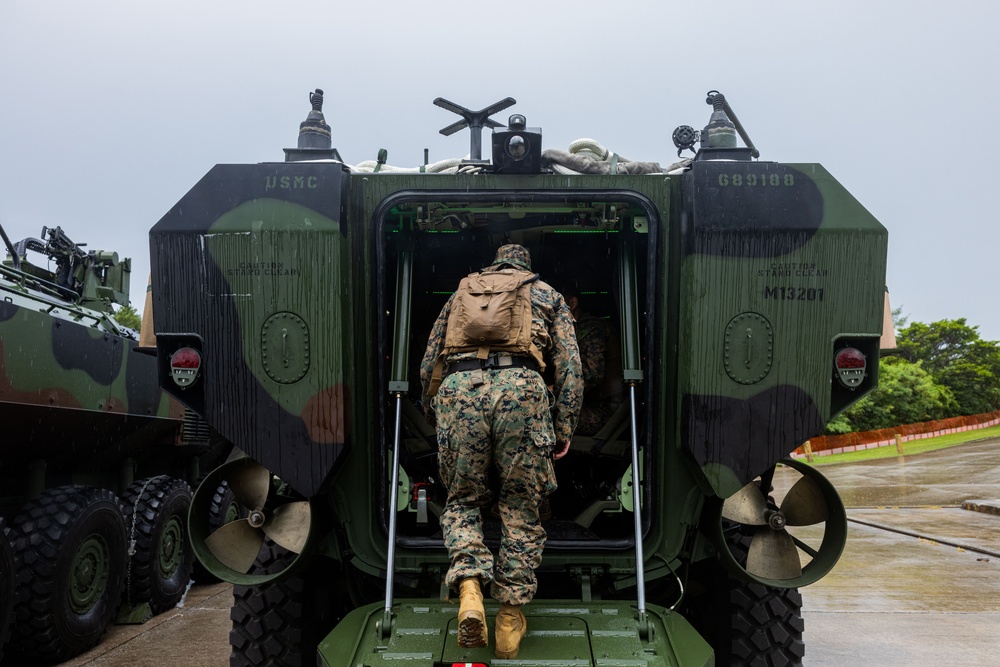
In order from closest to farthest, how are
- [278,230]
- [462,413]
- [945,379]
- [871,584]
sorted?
[462,413], [278,230], [871,584], [945,379]

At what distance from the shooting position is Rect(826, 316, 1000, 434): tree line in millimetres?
39125

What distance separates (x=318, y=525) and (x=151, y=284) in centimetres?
119

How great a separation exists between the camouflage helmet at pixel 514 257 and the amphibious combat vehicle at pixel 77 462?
2855mm

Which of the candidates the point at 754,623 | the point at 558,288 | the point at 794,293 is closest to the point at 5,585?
the point at 558,288

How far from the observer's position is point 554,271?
5.29 metres

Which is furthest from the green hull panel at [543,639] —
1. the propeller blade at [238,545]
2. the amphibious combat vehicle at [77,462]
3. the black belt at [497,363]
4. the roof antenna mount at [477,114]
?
the amphibious combat vehicle at [77,462]

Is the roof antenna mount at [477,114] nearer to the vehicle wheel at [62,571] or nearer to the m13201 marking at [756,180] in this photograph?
the m13201 marking at [756,180]

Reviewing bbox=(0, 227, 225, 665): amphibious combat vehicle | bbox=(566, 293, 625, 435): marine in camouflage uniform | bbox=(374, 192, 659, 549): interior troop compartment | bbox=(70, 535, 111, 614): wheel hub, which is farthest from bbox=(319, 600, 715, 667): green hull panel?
bbox=(70, 535, 111, 614): wheel hub

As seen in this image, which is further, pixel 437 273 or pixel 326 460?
pixel 437 273

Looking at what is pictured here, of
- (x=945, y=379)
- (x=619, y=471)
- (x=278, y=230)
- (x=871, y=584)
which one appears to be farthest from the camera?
(x=945, y=379)

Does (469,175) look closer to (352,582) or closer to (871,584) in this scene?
(352,582)

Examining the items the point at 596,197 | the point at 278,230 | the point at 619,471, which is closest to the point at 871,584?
the point at 619,471

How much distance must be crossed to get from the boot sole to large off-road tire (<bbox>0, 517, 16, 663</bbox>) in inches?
119

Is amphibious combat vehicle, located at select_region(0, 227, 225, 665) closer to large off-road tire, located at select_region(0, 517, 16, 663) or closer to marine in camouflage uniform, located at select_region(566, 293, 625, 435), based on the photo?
large off-road tire, located at select_region(0, 517, 16, 663)
